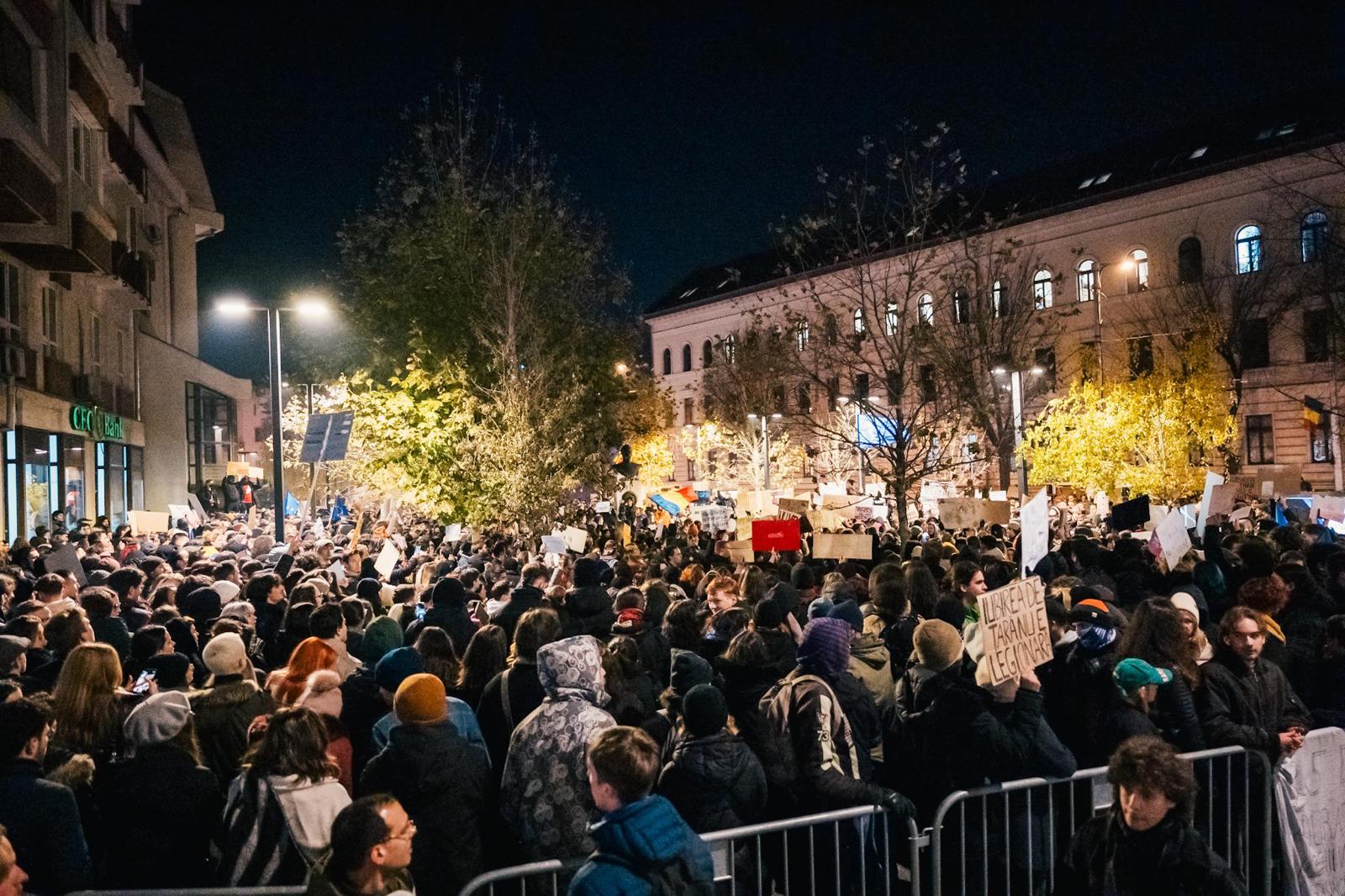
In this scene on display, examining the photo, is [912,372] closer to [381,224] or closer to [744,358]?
[381,224]

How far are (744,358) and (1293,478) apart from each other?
40461mm

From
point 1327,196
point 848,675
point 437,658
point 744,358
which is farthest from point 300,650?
point 744,358

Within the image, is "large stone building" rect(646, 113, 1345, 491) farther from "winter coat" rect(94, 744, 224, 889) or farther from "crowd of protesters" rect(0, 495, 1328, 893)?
"winter coat" rect(94, 744, 224, 889)

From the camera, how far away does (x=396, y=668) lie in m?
6.23

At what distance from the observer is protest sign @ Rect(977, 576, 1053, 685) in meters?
5.59

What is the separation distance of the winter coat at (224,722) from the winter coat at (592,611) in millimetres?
2751

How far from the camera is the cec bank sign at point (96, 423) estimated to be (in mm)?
28375

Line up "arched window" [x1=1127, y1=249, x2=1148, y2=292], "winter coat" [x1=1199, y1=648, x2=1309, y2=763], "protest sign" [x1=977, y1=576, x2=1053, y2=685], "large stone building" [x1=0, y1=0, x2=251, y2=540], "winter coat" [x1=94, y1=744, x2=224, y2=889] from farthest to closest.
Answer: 1. "arched window" [x1=1127, y1=249, x2=1148, y2=292]
2. "large stone building" [x1=0, y1=0, x2=251, y2=540]
3. "winter coat" [x1=1199, y1=648, x2=1309, y2=763]
4. "protest sign" [x1=977, y1=576, x2=1053, y2=685]
5. "winter coat" [x1=94, y1=744, x2=224, y2=889]

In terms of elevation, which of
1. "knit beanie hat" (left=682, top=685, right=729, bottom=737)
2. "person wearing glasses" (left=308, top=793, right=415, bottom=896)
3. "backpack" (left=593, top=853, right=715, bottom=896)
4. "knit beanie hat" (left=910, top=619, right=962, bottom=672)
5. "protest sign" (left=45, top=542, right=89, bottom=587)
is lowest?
"backpack" (left=593, top=853, right=715, bottom=896)

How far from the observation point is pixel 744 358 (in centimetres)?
6091

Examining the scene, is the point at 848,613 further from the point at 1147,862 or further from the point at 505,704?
the point at 1147,862

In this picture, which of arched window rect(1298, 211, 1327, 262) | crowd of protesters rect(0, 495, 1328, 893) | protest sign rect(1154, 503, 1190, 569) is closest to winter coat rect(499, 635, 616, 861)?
crowd of protesters rect(0, 495, 1328, 893)

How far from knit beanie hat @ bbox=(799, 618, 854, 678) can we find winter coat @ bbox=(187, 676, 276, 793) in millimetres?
2656

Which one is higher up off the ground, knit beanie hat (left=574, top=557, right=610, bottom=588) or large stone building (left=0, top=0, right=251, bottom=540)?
large stone building (left=0, top=0, right=251, bottom=540)
